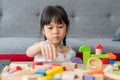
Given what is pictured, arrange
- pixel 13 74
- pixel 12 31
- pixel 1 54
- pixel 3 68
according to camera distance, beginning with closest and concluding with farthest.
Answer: pixel 13 74 → pixel 3 68 → pixel 1 54 → pixel 12 31

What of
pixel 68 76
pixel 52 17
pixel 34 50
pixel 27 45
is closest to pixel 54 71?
pixel 68 76

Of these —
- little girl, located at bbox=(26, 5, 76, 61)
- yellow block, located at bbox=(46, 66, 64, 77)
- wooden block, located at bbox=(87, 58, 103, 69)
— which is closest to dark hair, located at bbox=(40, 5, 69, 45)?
little girl, located at bbox=(26, 5, 76, 61)

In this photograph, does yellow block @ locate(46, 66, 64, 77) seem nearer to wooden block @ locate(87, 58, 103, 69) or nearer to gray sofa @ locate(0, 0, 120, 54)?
wooden block @ locate(87, 58, 103, 69)

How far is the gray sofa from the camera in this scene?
205 cm

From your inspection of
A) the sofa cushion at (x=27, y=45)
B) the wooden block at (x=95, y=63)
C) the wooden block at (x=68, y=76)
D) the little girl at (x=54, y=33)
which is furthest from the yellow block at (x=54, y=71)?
the sofa cushion at (x=27, y=45)

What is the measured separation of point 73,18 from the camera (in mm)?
2100

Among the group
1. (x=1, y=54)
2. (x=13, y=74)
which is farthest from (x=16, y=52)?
(x=13, y=74)

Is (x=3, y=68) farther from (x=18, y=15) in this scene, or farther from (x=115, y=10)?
(x=115, y=10)

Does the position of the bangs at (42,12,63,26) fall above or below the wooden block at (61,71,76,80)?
above

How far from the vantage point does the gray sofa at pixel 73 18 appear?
6.73ft

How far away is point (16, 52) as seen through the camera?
1614 mm

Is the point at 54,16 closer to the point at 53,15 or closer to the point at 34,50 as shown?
the point at 53,15

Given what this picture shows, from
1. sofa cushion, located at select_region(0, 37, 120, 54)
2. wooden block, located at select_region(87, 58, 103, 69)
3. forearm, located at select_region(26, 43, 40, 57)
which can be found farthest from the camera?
sofa cushion, located at select_region(0, 37, 120, 54)

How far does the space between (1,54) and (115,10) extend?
34.7 inches
